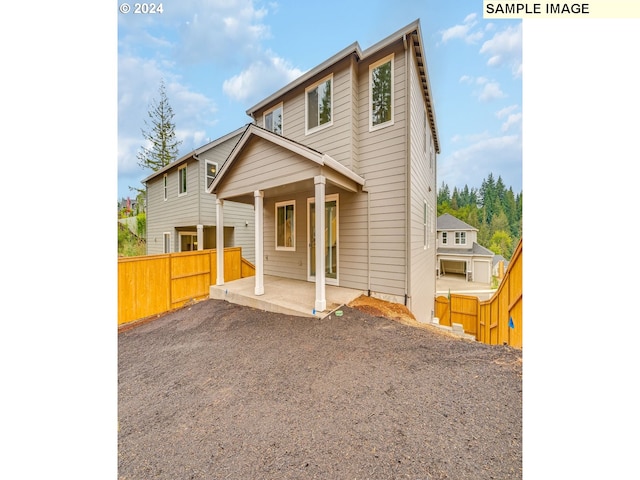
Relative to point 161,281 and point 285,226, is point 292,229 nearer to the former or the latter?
point 285,226

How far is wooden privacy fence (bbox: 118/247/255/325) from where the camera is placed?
13.2 feet

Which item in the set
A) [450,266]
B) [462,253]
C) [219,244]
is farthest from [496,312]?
[450,266]

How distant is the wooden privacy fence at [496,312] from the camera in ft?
9.43

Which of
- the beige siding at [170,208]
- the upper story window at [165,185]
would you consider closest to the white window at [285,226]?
the beige siding at [170,208]

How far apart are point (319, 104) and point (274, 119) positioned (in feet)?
5.33

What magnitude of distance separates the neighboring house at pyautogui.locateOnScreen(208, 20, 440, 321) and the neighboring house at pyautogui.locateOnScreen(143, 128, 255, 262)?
414 cm

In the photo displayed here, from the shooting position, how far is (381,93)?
4.18 meters

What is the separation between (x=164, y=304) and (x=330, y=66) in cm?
601

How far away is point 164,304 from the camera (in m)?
4.61

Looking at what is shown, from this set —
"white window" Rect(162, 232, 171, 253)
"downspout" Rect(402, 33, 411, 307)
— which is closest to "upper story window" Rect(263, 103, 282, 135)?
"downspout" Rect(402, 33, 411, 307)
